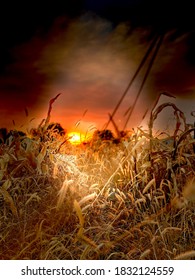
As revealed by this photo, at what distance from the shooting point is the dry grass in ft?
5.92

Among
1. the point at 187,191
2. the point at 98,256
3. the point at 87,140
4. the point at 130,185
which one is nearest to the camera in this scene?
the point at 98,256

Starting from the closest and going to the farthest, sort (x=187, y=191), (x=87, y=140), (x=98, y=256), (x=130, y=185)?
(x=98, y=256) → (x=187, y=191) → (x=130, y=185) → (x=87, y=140)

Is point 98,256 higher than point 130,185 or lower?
lower

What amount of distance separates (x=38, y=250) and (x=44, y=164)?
46 centimetres

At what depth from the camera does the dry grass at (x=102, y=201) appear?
1806 mm

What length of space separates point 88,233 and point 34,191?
0.32 m

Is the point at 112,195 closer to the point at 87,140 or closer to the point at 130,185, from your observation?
the point at 130,185

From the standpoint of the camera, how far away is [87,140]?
2.40 meters

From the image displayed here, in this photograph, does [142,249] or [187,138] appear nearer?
[142,249]

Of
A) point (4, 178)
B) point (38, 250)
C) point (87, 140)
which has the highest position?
point (87, 140)

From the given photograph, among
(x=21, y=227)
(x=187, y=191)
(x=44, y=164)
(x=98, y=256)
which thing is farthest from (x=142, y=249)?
(x=44, y=164)

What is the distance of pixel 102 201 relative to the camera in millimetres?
1988

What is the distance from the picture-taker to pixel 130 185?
206 cm

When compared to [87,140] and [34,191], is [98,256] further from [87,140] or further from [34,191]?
[87,140]
